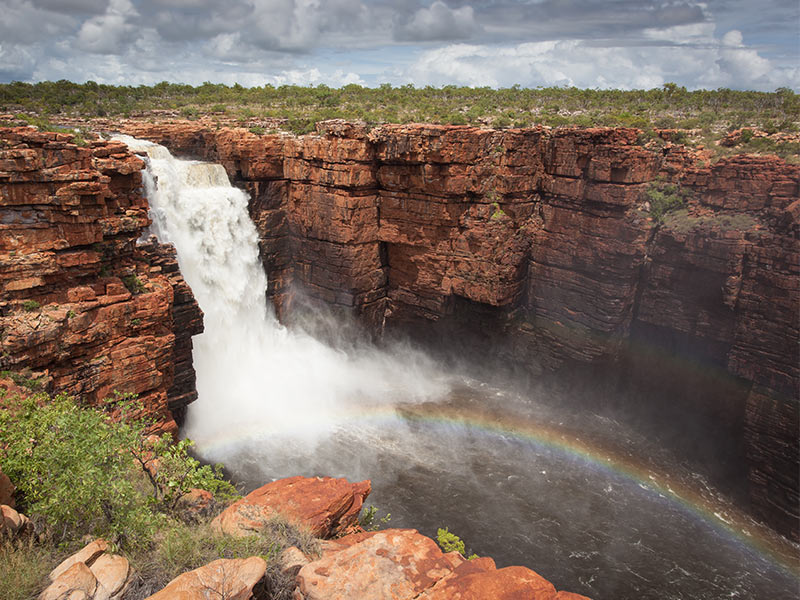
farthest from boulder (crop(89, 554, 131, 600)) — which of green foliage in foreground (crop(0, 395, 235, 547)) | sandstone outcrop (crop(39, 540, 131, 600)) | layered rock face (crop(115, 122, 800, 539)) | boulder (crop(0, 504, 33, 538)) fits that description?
layered rock face (crop(115, 122, 800, 539))

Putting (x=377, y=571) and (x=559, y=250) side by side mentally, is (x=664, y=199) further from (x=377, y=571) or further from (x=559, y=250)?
(x=377, y=571)

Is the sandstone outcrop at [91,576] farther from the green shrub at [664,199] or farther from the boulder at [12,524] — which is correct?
the green shrub at [664,199]

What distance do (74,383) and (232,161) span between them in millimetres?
15316

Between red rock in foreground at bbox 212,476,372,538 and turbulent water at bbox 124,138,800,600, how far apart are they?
295 inches

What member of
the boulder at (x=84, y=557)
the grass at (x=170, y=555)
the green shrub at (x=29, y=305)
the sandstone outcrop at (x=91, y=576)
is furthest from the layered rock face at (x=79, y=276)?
the sandstone outcrop at (x=91, y=576)

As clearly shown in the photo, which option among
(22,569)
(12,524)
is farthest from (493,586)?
(12,524)

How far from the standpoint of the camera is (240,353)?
1035 inches

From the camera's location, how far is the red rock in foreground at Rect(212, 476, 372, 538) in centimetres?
963

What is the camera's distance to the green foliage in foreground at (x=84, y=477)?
332 inches

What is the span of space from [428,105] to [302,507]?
108ft

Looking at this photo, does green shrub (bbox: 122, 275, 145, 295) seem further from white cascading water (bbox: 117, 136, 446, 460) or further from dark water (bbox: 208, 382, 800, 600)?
dark water (bbox: 208, 382, 800, 600)

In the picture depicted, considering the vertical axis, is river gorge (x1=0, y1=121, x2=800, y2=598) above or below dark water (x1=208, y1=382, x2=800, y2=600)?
above

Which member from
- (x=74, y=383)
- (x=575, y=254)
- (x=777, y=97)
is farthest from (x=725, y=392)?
(x=74, y=383)

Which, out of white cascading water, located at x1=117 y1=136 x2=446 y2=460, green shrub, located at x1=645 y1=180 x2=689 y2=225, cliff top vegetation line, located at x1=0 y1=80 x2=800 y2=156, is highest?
cliff top vegetation line, located at x1=0 y1=80 x2=800 y2=156
